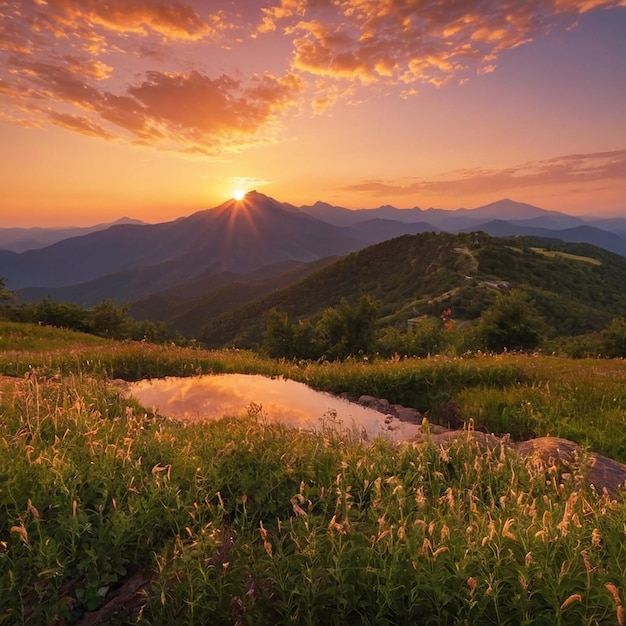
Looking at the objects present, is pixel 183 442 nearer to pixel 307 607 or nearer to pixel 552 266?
pixel 307 607

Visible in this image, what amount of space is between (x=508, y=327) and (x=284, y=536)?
19.8 m

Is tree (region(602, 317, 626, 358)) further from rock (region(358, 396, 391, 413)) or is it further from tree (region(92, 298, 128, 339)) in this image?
tree (region(92, 298, 128, 339))

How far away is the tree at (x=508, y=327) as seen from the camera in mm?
20406

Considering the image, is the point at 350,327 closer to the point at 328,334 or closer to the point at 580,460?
the point at 328,334

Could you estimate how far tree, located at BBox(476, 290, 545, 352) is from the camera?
2041 centimetres

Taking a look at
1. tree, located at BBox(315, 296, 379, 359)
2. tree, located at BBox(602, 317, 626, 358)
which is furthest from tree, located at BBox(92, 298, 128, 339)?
tree, located at BBox(602, 317, 626, 358)

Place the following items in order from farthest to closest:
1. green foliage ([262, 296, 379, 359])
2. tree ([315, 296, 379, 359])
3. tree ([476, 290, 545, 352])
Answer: tree ([476, 290, 545, 352]) → tree ([315, 296, 379, 359]) → green foliage ([262, 296, 379, 359])

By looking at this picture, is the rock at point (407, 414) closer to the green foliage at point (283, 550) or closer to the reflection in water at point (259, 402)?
the reflection in water at point (259, 402)

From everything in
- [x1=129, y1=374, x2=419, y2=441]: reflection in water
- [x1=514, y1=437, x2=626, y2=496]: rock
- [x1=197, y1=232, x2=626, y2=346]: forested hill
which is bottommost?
[x1=197, y1=232, x2=626, y2=346]: forested hill

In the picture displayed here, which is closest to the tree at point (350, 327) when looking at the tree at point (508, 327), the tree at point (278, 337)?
the tree at point (278, 337)

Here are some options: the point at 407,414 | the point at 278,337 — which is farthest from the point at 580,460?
the point at 278,337

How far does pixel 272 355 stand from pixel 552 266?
8695 cm

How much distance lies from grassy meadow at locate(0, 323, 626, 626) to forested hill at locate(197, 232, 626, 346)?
132ft

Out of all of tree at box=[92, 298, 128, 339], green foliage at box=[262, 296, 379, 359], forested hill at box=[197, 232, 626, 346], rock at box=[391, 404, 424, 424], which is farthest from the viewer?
forested hill at box=[197, 232, 626, 346]
